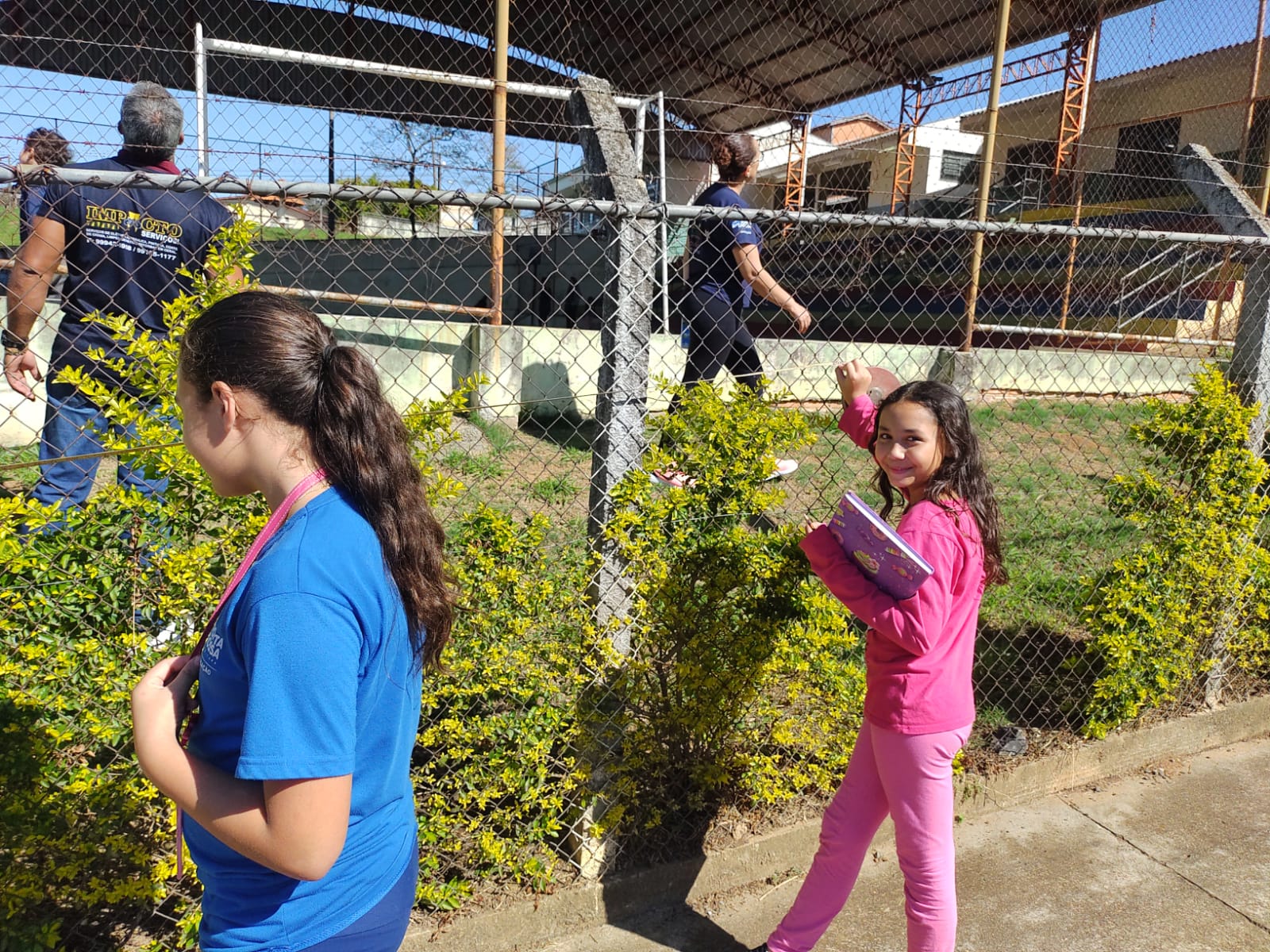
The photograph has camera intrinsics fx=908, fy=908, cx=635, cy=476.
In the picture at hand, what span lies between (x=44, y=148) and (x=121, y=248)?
201cm

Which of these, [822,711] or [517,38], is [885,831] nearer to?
[822,711]

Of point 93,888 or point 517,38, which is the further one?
point 517,38

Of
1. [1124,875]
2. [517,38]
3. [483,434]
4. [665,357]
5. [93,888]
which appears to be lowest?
[1124,875]

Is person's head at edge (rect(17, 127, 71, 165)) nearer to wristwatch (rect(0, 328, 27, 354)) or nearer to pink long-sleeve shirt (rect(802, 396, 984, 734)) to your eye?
wristwatch (rect(0, 328, 27, 354))

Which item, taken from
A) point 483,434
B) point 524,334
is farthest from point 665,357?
point 483,434

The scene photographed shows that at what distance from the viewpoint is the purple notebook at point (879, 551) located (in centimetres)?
193

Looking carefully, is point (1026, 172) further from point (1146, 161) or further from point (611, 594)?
point (611, 594)

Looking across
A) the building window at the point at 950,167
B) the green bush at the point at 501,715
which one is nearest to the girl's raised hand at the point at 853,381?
the green bush at the point at 501,715

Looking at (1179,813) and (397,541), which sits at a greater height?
(397,541)

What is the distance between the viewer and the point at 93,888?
77.7 inches

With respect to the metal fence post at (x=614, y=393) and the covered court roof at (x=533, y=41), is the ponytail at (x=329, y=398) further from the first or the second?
the covered court roof at (x=533, y=41)

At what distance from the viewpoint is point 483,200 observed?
2.16 meters

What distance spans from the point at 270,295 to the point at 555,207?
1.16 metres

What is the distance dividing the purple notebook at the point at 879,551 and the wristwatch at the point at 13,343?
237 cm
